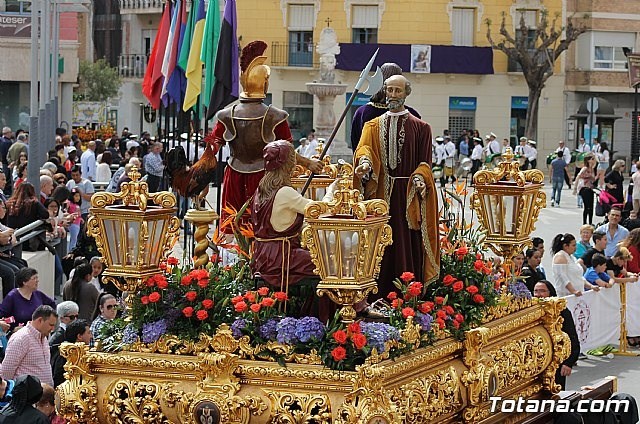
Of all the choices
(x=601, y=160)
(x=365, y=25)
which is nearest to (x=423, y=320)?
(x=601, y=160)

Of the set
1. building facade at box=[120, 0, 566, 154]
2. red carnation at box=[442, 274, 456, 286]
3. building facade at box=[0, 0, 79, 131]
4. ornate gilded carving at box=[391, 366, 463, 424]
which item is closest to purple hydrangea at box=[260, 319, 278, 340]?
ornate gilded carving at box=[391, 366, 463, 424]

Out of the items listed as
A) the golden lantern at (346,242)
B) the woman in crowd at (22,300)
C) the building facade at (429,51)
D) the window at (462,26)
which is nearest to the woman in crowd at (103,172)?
the woman in crowd at (22,300)

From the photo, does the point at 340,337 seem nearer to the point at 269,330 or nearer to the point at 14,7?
the point at 269,330

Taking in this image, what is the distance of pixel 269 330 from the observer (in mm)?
8164

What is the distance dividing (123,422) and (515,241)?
3475 mm

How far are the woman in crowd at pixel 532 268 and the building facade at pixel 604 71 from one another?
34727mm

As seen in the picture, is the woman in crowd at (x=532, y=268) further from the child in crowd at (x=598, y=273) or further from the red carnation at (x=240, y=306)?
the red carnation at (x=240, y=306)

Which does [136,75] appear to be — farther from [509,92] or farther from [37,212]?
[37,212]

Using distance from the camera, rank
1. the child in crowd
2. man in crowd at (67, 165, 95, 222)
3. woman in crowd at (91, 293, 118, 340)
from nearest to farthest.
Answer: woman in crowd at (91, 293, 118, 340) → the child in crowd → man in crowd at (67, 165, 95, 222)

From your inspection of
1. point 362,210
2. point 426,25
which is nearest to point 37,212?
point 362,210

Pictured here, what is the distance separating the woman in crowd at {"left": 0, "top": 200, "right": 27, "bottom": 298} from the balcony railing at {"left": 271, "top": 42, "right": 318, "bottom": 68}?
35.1 meters

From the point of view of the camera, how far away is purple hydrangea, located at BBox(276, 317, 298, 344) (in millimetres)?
8055

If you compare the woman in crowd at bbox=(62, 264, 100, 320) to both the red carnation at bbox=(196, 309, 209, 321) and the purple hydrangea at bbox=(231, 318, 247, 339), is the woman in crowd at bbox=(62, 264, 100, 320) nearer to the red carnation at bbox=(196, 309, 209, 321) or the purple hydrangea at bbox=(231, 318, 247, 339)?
the red carnation at bbox=(196, 309, 209, 321)

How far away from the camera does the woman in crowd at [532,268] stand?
13.6 metres
